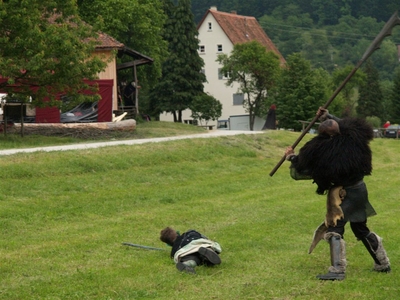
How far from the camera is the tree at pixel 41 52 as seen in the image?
28.0m

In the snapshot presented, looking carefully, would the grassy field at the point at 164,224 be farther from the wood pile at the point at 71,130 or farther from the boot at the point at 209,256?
the wood pile at the point at 71,130

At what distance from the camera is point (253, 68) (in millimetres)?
63156

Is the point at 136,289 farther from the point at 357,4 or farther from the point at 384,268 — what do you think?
the point at 357,4

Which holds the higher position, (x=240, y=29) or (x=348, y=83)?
(x=240, y=29)

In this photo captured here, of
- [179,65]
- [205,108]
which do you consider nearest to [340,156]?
[179,65]

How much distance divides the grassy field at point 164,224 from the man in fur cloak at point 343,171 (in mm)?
329

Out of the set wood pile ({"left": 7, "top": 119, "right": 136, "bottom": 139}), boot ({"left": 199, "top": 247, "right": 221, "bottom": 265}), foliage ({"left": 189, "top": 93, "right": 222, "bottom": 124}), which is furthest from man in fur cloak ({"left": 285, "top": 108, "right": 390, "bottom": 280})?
foliage ({"left": 189, "top": 93, "right": 222, "bottom": 124})

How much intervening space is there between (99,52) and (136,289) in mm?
32020

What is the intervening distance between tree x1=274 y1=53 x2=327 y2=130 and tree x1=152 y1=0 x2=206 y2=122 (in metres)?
11.7

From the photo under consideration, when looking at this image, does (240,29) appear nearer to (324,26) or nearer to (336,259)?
(324,26)

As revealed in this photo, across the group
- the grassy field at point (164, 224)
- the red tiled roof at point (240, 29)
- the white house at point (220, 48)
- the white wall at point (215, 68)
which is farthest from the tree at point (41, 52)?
the red tiled roof at point (240, 29)

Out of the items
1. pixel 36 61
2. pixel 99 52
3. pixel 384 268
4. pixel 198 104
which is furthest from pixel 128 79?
pixel 384 268

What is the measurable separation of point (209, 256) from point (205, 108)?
194ft

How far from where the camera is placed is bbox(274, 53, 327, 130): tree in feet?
Answer: 178
